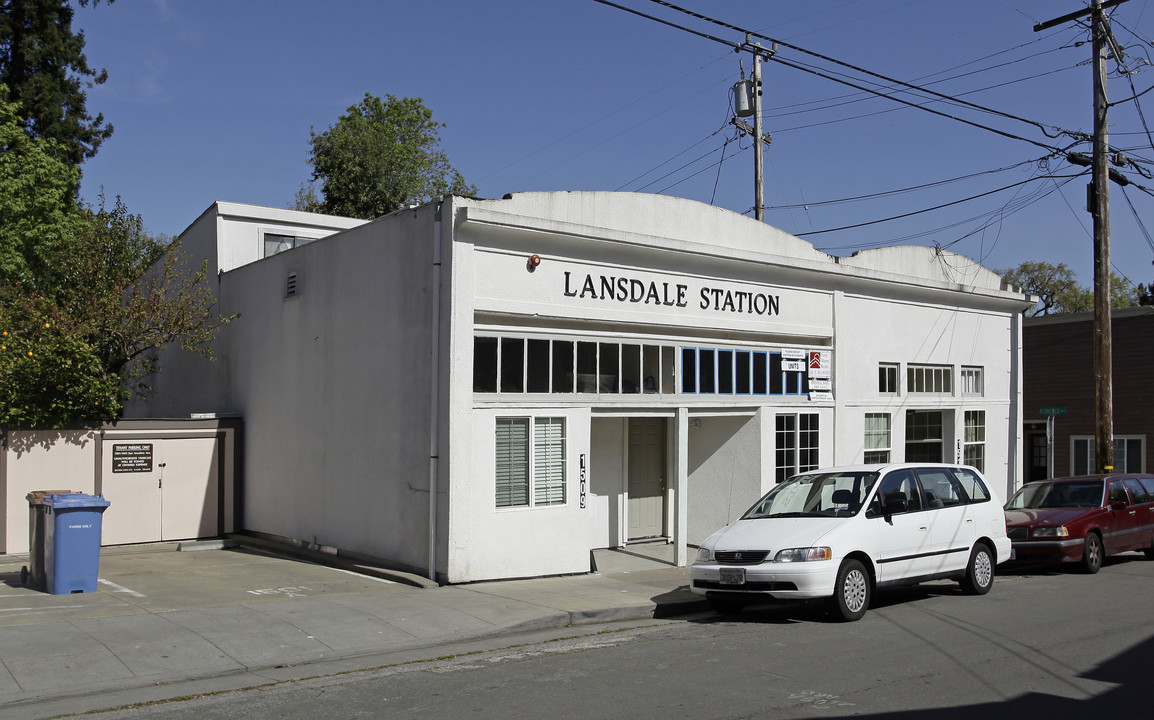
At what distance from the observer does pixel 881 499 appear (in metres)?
11.3

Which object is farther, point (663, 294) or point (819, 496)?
point (663, 294)

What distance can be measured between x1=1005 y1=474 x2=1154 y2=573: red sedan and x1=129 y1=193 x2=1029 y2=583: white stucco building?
3.38 meters

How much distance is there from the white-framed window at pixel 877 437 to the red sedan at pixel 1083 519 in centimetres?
275

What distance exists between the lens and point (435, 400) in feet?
41.5

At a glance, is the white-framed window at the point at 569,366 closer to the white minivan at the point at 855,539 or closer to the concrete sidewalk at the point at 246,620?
the concrete sidewalk at the point at 246,620

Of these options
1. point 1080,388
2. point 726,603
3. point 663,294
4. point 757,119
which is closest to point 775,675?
point 726,603

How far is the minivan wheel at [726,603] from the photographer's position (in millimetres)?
10728

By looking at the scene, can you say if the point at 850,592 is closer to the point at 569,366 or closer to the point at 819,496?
the point at 819,496

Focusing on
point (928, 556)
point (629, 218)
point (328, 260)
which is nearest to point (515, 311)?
point (629, 218)

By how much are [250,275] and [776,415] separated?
32.9 feet

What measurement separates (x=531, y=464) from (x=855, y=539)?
4573 millimetres

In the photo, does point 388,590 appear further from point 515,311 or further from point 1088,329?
point 1088,329

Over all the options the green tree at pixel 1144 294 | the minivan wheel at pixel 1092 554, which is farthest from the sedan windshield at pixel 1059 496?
the green tree at pixel 1144 294

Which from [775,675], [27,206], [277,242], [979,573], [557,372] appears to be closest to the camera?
[775,675]
